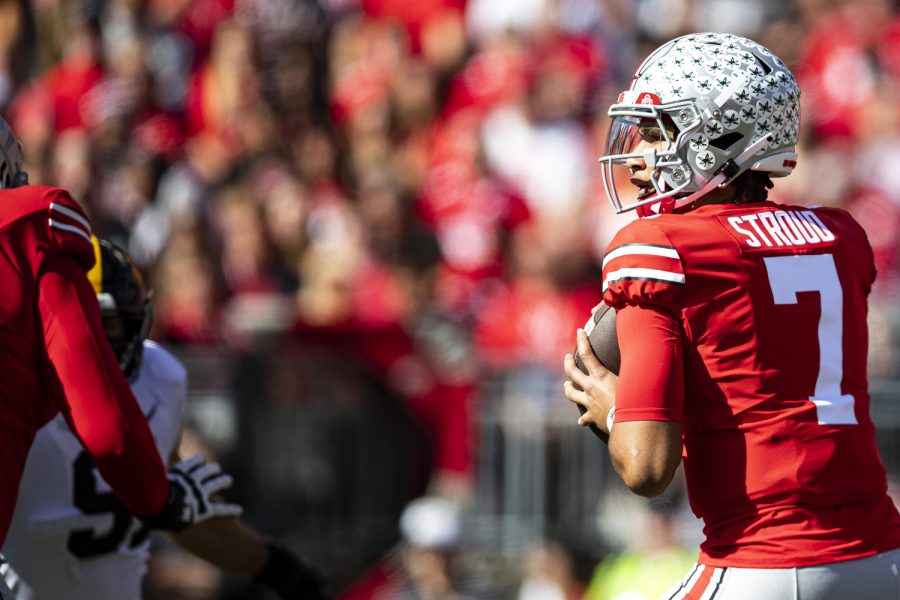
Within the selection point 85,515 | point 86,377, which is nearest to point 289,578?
point 85,515

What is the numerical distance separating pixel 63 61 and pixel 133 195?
2.08 metres

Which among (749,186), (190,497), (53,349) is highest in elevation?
(749,186)

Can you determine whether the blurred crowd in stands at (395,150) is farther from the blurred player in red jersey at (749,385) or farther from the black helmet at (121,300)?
the blurred player in red jersey at (749,385)

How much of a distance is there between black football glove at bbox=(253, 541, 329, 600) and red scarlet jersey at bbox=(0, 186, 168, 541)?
1.22 metres

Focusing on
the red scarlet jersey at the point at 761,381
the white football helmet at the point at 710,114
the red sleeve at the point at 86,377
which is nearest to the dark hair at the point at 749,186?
the white football helmet at the point at 710,114

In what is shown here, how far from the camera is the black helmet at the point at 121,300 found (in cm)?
417

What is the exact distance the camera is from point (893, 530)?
3.16 metres

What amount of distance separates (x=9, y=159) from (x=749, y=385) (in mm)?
1727

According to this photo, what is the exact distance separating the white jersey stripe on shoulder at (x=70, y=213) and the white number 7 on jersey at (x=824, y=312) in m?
1.47

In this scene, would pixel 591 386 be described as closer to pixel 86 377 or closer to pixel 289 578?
pixel 86 377

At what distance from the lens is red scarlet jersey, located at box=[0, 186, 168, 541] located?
10.6ft

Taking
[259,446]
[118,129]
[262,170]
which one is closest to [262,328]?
[259,446]

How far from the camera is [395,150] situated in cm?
1066

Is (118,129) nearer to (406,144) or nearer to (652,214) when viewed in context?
(406,144)
